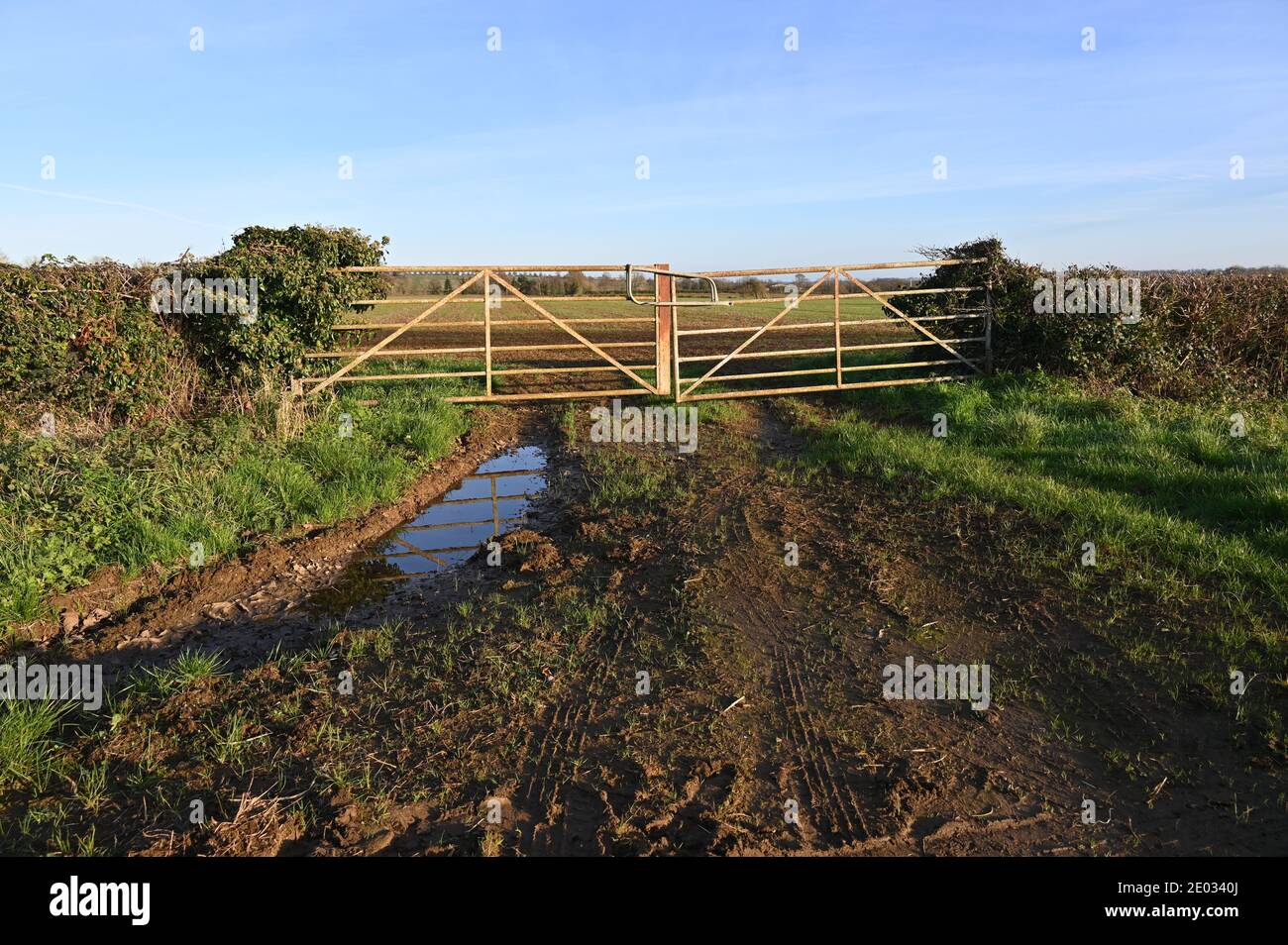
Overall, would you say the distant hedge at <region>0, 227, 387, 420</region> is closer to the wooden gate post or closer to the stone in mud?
the wooden gate post

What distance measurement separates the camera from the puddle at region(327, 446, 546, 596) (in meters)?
6.88

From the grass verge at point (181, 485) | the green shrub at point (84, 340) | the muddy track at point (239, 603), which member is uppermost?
the green shrub at point (84, 340)

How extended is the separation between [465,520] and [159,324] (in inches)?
179

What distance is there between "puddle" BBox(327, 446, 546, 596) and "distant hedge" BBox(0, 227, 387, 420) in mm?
3070

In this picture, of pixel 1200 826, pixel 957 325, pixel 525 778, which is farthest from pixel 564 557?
pixel 957 325

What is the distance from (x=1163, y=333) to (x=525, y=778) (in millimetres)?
11961

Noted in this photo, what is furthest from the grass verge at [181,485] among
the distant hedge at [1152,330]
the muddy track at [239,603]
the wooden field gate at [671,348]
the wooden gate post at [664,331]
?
the distant hedge at [1152,330]

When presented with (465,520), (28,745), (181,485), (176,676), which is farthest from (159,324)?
→ (28,745)

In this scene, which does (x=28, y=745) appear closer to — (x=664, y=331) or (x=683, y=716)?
(x=683, y=716)

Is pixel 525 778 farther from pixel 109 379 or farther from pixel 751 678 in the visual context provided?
pixel 109 379

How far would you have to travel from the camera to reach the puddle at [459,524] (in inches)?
271

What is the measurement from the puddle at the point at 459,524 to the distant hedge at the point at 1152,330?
735cm

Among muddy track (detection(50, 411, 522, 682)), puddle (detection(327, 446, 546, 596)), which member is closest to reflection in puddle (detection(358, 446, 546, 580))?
puddle (detection(327, 446, 546, 596))

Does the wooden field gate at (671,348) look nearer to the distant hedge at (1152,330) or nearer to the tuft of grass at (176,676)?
the distant hedge at (1152,330)
